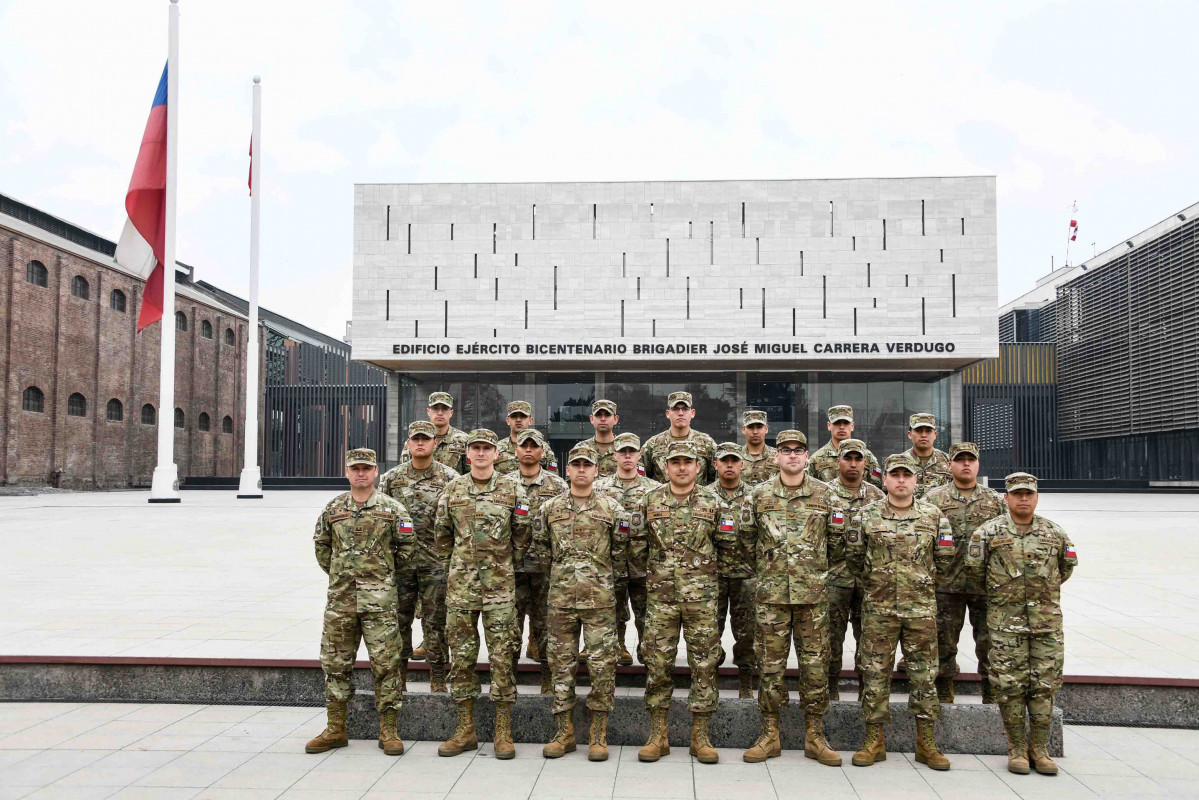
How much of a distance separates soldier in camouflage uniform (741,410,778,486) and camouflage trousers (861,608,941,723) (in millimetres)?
1808

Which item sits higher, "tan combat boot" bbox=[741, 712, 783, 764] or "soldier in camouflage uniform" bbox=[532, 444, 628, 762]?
"soldier in camouflage uniform" bbox=[532, 444, 628, 762]

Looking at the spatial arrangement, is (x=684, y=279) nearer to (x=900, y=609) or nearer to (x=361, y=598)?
(x=900, y=609)

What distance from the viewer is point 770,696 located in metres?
5.00

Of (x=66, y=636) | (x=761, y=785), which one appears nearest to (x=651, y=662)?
(x=761, y=785)

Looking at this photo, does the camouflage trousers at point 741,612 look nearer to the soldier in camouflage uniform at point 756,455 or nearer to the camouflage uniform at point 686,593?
the camouflage uniform at point 686,593

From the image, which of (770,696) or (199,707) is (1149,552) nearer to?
(770,696)

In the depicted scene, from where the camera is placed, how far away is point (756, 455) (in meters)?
6.70

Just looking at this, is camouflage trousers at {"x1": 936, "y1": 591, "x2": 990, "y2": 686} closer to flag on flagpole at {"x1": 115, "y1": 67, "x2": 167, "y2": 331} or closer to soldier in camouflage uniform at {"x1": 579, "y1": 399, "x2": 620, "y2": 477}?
soldier in camouflage uniform at {"x1": 579, "y1": 399, "x2": 620, "y2": 477}

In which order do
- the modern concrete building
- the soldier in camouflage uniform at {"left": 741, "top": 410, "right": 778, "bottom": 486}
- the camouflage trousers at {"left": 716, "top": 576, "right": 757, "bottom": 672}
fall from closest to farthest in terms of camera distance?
the camouflage trousers at {"left": 716, "top": 576, "right": 757, "bottom": 672} → the soldier in camouflage uniform at {"left": 741, "top": 410, "right": 778, "bottom": 486} → the modern concrete building

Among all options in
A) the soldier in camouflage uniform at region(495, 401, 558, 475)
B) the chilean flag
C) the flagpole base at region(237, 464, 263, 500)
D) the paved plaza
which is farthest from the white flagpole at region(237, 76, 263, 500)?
the soldier in camouflage uniform at region(495, 401, 558, 475)

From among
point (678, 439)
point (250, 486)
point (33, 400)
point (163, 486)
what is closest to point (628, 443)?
point (678, 439)

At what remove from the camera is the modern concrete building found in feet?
95.7

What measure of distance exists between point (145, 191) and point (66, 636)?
2031 cm

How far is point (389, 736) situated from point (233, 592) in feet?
17.2
